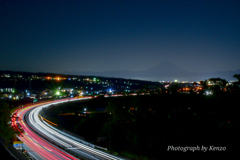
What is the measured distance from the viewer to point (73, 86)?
67.8m

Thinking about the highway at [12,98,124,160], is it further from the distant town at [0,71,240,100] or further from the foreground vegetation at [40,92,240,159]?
the distant town at [0,71,240,100]

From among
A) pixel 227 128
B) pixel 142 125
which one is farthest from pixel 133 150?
pixel 227 128

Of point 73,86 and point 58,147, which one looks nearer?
point 58,147

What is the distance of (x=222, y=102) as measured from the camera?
41.0ft

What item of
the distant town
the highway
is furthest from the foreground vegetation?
the highway

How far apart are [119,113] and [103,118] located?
12.6ft

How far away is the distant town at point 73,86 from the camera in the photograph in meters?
14.1

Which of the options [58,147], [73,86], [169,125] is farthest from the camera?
[73,86]

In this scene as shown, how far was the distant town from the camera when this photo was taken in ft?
46.4

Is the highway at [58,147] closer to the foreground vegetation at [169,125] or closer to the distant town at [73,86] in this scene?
the foreground vegetation at [169,125]

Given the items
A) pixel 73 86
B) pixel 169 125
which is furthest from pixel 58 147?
pixel 73 86

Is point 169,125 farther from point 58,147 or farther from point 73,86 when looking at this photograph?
point 73,86

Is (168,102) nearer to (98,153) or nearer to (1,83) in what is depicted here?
(98,153)

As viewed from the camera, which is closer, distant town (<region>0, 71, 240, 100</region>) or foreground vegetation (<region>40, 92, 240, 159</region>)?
foreground vegetation (<region>40, 92, 240, 159</region>)
